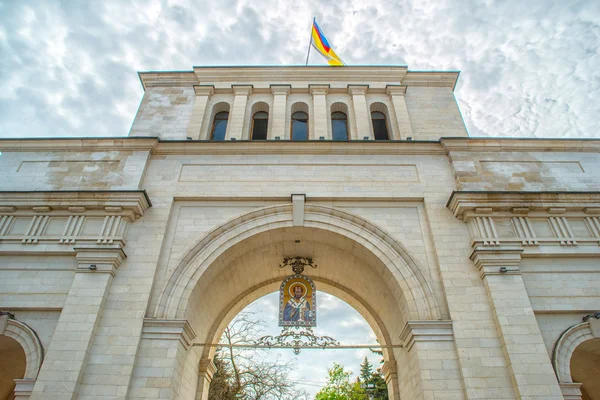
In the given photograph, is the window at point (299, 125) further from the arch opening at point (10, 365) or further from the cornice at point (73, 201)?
the arch opening at point (10, 365)

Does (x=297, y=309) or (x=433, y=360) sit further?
(x=297, y=309)

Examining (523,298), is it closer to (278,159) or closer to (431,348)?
(431,348)

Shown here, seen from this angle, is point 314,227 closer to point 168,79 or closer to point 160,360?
point 160,360

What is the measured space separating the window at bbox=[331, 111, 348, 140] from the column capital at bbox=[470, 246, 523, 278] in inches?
264

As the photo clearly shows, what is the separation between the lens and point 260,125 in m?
15.0

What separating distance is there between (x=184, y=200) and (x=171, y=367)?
193 inches

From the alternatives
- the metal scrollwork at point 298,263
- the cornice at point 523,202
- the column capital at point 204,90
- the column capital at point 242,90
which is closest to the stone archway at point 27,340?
the metal scrollwork at point 298,263

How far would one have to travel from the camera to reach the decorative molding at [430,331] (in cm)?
922

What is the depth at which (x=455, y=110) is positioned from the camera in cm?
1448

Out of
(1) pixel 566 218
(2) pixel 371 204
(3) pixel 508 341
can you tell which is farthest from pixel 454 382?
(1) pixel 566 218

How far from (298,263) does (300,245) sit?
979 mm

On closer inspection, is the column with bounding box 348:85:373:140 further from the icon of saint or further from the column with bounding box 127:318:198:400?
the column with bounding box 127:318:198:400

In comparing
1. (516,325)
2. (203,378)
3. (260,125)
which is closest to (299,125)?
(260,125)

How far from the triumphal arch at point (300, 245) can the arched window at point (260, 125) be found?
0.20 metres
